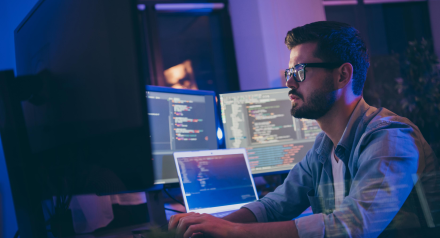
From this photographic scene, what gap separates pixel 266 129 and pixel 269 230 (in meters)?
0.91

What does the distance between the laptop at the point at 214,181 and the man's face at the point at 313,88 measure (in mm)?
410

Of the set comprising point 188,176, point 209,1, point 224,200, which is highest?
point 209,1

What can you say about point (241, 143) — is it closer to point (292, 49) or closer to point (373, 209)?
point (292, 49)

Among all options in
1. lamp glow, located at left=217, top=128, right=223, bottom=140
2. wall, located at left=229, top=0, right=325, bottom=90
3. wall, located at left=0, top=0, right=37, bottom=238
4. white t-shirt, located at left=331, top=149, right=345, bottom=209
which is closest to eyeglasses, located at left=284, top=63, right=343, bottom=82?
white t-shirt, located at left=331, top=149, right=345, bottom=209

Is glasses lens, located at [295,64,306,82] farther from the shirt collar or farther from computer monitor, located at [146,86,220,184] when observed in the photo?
computer monitor, located at [146,86,220,184]

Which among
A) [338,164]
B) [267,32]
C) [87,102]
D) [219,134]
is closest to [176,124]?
[219,134]

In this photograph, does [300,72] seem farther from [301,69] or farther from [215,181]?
[215,181]

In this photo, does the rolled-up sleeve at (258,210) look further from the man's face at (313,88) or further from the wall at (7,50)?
the wall at (7,50)

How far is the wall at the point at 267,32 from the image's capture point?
2189mm

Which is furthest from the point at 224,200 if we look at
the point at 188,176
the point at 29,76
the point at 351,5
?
the point at 351,5

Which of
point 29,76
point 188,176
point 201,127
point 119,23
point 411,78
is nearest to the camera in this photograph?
point 119,23

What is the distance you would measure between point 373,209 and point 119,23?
613 mm

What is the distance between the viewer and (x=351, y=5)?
269 cm

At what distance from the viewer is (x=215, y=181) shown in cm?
124
